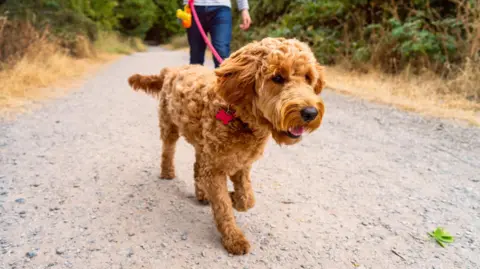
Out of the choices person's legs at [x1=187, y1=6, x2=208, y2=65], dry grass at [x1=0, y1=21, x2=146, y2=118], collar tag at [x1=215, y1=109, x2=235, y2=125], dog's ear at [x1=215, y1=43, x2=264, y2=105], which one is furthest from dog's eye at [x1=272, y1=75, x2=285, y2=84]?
dry grass at [x1=0, y1=21, x2=146, y2=118]

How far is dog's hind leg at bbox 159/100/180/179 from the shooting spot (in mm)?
3748

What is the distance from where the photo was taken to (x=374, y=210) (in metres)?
3.31

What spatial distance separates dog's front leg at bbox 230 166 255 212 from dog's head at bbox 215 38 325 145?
2.21 feet

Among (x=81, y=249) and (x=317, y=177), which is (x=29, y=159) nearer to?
(x=81, y=249)

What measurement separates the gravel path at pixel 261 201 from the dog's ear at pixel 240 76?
1.16 meters

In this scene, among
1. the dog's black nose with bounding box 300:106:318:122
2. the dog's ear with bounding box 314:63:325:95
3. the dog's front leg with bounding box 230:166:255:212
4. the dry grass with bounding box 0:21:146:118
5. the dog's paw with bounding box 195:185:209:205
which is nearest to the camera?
the dog's black nose with bounding box 300:106:318:122

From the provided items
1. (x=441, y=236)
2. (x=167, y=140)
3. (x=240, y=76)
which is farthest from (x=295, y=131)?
(x=167, y=140)

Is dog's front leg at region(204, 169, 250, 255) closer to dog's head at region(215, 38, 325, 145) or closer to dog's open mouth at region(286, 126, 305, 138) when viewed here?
dog's head at region(215, 38, 325, 145)

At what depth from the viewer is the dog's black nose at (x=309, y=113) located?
7.50 feet

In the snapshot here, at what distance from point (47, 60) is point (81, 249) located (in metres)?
9.25

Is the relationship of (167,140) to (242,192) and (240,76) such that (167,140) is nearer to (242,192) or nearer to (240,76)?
(242,192)

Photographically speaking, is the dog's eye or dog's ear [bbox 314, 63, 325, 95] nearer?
the dog's eye

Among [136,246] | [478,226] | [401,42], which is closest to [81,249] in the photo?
[136,246]

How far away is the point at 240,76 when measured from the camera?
101 inches
